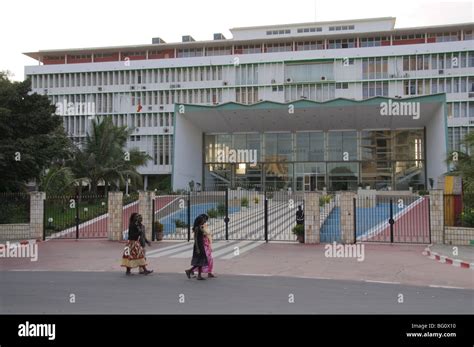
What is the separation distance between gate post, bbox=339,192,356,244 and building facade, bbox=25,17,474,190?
95.2ft

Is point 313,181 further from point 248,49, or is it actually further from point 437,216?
point 437,216

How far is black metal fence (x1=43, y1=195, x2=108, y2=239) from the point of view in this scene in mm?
21297

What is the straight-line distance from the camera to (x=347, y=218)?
18.0 m

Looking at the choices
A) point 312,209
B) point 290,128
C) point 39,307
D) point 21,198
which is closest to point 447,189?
point 312,209

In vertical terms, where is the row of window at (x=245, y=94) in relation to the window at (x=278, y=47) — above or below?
below

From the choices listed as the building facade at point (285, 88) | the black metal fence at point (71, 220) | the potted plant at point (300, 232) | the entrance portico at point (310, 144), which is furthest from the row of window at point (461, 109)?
the black metal fence at point (71, 220)

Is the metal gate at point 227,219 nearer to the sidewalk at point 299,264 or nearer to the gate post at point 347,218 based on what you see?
the sidewalk at point 299,264

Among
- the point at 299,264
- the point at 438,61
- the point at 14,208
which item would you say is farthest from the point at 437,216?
the point at 438,61

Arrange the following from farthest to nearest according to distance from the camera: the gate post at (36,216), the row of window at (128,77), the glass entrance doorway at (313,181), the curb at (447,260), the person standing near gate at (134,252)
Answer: the row of window at (128,77), the glass entrance doorway at (313,181), the gate post at (36,216), the curb at (447,260), the person standing near gate at (134,252)

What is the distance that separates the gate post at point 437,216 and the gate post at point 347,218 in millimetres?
2831

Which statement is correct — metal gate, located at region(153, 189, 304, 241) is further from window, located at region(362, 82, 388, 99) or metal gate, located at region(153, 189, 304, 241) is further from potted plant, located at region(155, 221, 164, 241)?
window, located at region(362, 82, 388, 99)

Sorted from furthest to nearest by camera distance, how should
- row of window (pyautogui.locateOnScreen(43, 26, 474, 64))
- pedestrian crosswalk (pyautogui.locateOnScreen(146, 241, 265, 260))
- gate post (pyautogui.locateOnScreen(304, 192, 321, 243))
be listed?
row of window (pyautogui.locateOnScreen(43, 26, 474, 64)), gate post (pyautogui.locateOnScreen(304, 192, 321, 243)), pedestrian crosswalk (pyautogui.locateOnScreen(146, 241, 265, 260))

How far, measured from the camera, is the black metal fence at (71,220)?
2130 centimetres

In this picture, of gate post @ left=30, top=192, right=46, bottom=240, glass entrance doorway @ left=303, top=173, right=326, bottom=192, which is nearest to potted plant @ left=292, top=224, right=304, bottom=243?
gate post @ left=30, top=192, right=46, bottom=240
